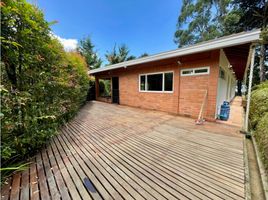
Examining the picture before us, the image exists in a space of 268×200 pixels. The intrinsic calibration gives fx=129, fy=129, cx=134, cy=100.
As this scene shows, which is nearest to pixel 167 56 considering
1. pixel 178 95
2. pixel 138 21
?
pixel 178 95

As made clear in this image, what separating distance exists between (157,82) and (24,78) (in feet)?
18.4

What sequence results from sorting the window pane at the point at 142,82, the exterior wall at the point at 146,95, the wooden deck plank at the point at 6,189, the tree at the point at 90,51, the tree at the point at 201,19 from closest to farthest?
the wooden deck plank at the point at 6,189
the exterior wall at the point at 146,95
the window pane at the point at 142,82
the tree at the point at 201,19
the tree at the point at 90,51

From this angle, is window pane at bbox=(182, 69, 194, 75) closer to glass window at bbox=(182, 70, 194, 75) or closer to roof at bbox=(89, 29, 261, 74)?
glass window at bbox=(182, 70, 194, 75)

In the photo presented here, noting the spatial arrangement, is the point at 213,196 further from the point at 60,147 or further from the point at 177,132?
the point at 60,147

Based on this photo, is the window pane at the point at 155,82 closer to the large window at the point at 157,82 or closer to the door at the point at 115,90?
the large window at the point at 157,82

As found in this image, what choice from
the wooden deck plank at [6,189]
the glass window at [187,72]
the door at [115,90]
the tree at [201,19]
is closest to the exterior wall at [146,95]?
the glass window at [187,72]

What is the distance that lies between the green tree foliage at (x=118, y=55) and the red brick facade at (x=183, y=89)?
38.0 ft

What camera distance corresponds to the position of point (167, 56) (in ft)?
17.7

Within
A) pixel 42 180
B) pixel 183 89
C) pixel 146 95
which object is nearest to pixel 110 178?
pixel 42 180

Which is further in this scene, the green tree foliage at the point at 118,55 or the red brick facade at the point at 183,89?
the green tree foliage at the point at 118,55

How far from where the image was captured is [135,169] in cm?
214

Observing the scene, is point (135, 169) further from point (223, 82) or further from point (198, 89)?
point (223, 82)

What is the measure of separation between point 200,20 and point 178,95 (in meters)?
14.2

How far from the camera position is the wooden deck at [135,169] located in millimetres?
1655
